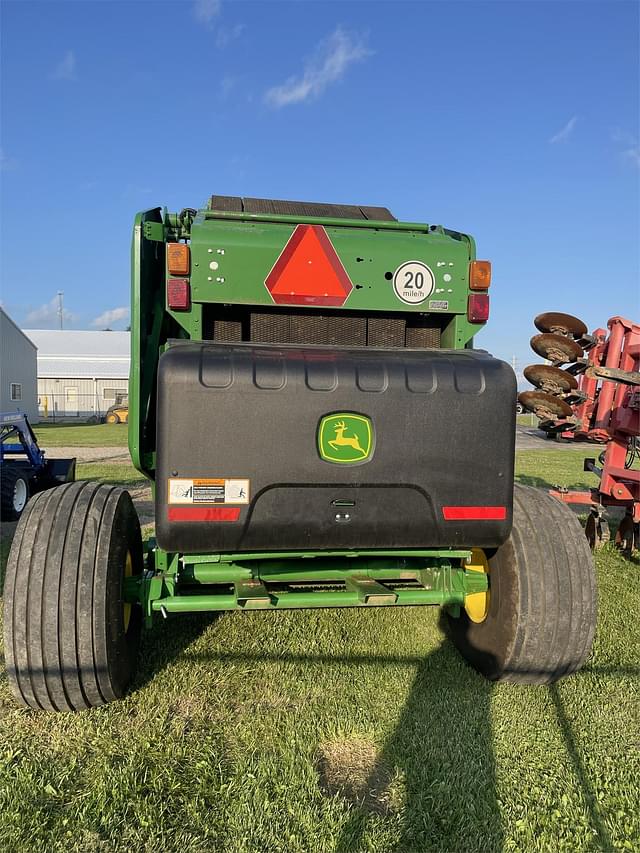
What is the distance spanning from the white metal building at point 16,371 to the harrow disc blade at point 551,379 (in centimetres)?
2786

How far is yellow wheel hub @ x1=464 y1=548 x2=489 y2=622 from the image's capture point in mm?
3363

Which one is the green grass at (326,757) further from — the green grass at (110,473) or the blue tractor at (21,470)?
the green grass at (110,473)

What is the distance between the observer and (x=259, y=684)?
10.3ft

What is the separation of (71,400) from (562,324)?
144ft

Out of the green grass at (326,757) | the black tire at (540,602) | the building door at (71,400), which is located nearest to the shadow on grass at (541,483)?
the green grass at (326,757)

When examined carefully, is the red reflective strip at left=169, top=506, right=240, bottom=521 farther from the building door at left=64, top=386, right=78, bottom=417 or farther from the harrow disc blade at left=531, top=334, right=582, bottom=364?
the building door at left=64, top=386, right=78, bottom=417

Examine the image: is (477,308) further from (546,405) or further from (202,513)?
(546,405)

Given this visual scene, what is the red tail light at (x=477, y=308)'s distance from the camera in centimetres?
311

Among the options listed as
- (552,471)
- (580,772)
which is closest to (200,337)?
(580,772)

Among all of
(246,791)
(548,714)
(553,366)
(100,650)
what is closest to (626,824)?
(548,714)

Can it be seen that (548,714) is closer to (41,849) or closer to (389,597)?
(389,597)

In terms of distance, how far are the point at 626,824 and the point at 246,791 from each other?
4.57 feet

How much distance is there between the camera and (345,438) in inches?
94.5

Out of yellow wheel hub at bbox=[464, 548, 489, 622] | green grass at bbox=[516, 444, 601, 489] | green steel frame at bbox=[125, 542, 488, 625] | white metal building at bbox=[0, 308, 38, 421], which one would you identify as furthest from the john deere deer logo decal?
white metal building at bbox=[0, 308, 38, 421]
